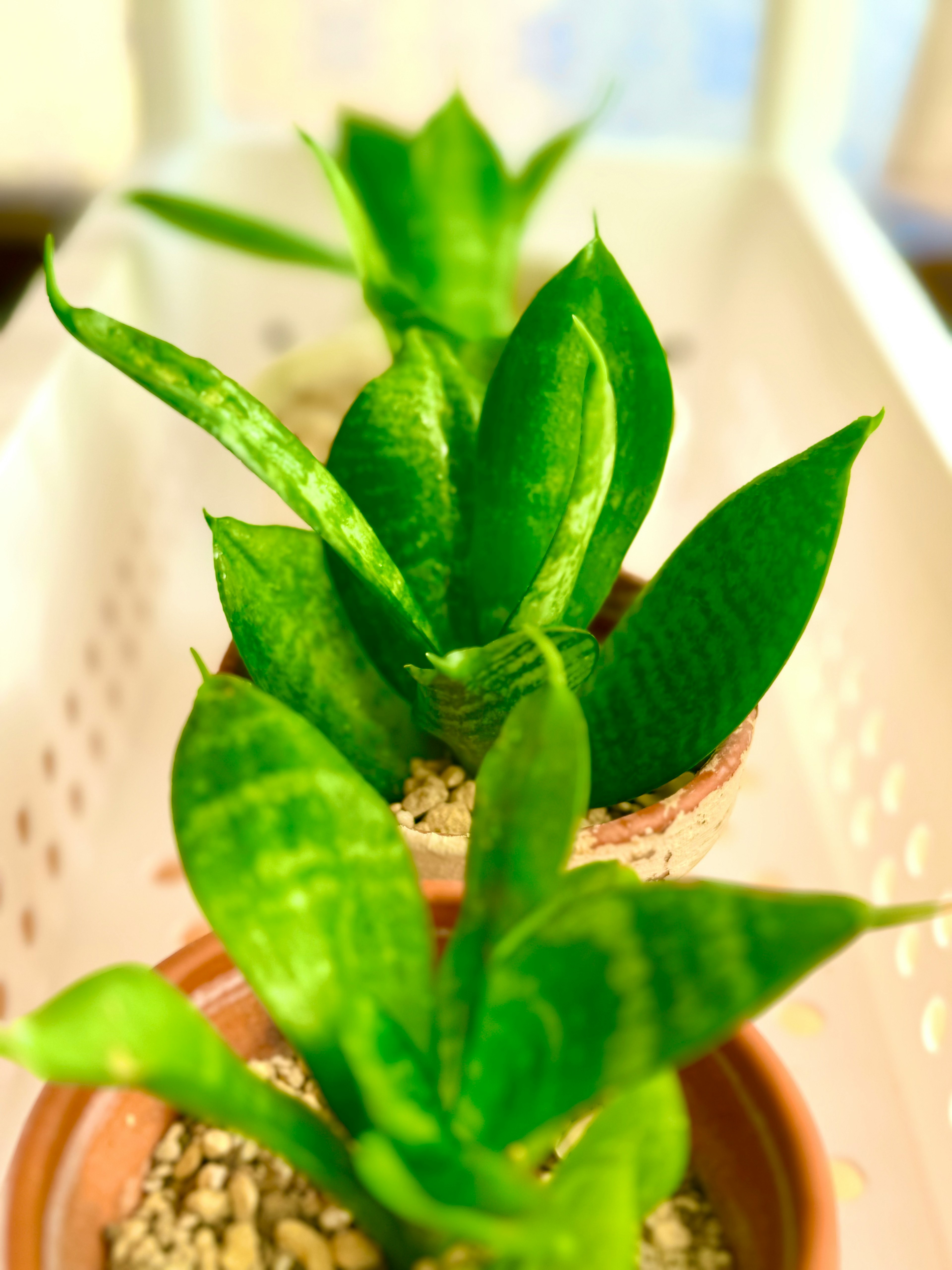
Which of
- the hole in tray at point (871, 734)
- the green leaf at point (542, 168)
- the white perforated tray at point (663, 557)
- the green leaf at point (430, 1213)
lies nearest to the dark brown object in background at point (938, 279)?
the white perforated tray at point (663, 557)

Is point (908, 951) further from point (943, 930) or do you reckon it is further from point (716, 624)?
point (716, 624)

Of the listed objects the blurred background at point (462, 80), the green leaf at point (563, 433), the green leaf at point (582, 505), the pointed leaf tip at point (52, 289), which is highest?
the blurred background at point (462, 80)

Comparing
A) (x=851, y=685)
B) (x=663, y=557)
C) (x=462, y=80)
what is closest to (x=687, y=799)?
(x=851, y=685)

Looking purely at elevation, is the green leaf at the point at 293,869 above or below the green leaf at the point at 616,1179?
above

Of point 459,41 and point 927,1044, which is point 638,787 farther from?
point 459,41

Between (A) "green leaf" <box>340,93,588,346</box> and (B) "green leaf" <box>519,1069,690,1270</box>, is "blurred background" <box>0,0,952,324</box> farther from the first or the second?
(B) "green leaf" <box>519,1069,690,1270</box>

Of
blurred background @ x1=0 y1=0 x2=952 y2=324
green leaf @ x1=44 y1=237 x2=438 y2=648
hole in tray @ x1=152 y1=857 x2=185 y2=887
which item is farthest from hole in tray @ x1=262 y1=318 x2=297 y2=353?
green leaf @ x1=44 y1=237 x2=438 y2=648

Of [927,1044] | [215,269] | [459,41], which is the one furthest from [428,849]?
[459,41]

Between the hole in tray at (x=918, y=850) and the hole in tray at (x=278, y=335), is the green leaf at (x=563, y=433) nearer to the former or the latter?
the hole in tray at (x=918, y=850)
